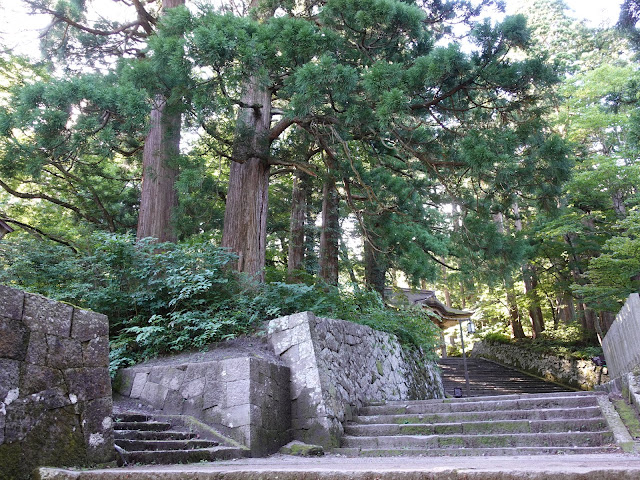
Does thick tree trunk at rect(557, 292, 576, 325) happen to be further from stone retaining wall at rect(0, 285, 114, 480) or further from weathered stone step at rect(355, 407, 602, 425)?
stone retaining wall at rect(0, 285, 114, 480)

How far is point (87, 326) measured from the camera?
3.80 m

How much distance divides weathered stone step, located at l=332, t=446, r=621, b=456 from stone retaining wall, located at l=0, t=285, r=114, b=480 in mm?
2686

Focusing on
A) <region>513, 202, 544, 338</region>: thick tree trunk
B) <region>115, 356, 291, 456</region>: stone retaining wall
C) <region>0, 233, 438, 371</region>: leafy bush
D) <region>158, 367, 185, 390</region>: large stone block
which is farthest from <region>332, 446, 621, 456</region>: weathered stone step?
<region>513, 202, 544, 338</region>: thick tree trunk

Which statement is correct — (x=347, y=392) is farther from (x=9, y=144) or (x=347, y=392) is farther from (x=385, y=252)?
(x=9, y=144)

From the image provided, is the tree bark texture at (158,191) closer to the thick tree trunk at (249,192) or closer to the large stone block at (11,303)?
the thick tree trunk at (249,192)

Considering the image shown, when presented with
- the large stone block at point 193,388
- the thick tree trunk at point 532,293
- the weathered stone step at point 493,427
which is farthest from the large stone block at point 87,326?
the thick tree trunk at point 532,293

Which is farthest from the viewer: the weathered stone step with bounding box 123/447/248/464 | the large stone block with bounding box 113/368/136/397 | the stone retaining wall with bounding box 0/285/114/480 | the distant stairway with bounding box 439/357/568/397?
the distant stairway with bounding box 439/357/568/397

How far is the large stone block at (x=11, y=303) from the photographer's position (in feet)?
10.9

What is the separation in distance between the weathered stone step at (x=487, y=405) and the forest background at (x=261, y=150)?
196cm

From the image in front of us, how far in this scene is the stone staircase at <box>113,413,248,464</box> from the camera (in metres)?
4.07

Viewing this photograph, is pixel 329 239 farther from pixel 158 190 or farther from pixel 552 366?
pixel 552 366

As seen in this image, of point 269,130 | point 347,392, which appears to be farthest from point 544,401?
point 269,130

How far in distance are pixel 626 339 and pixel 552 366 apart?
40.2 ft

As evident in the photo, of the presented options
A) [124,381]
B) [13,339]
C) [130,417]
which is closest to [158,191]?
[124,381]
